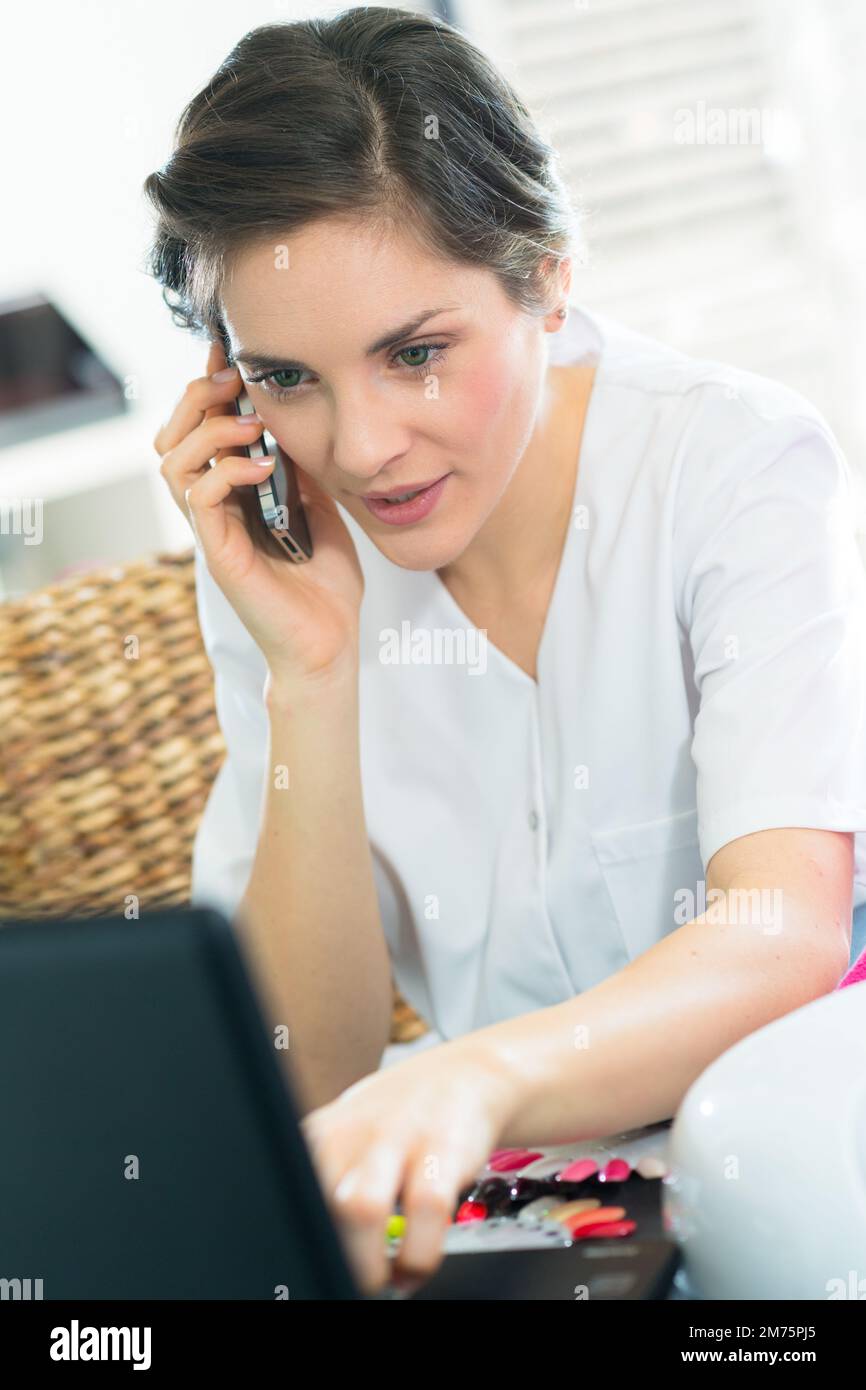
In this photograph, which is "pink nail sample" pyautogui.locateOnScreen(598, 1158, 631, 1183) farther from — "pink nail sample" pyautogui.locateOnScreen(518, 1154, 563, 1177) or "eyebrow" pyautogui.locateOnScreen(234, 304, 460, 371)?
"eyebrow" pyautogui.locateOnScreen(234, 304, 460, 371)

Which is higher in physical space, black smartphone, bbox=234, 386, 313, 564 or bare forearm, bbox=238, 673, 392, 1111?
black smartphone, bbox=234, 386, 313, 564

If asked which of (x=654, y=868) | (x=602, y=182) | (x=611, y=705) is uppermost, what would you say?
(x=602, y=182)

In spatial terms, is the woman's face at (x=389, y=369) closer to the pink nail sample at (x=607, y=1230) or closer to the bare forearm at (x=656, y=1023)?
the bare forearm at (x=656, y=1023)

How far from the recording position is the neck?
1233 mm

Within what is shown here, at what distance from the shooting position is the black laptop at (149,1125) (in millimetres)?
386

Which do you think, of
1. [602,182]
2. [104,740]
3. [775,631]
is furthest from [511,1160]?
[602,182]

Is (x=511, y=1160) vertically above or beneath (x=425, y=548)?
beneath

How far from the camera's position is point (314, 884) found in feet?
4.01

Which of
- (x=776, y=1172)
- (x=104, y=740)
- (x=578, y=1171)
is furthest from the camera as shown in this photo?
(x=104, y=740)

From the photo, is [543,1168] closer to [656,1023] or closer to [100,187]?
[656,1023]

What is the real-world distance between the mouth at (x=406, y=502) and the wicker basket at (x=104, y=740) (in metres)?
0.50

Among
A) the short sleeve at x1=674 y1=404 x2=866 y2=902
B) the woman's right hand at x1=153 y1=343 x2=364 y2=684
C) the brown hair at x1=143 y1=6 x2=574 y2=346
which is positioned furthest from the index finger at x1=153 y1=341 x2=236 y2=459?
the short sleeve at x1=674 y1=404 x2=866 y2=902

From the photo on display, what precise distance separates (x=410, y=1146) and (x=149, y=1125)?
0.54 ft

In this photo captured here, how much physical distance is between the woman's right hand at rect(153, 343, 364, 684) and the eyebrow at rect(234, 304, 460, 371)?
161mm
